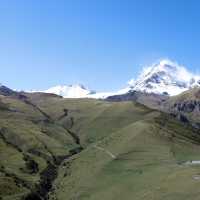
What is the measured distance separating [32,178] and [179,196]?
70.0 m

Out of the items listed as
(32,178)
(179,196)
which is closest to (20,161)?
(32,178)

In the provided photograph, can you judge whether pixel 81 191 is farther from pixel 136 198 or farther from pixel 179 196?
pixel 179 196

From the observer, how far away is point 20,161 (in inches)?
7549

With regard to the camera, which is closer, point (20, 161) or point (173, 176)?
point (173, 176)

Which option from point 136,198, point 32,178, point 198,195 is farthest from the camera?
point 32,178

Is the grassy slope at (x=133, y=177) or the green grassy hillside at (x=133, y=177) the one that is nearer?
the green grassy hillside at (x=133, y=177)

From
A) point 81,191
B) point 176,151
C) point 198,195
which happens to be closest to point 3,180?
point 81,191

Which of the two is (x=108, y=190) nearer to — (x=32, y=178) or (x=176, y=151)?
(x=32, y=178)

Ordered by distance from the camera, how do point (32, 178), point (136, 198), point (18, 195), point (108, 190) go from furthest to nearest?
point (32, 178)
point (108, 190)
point (18, 195)
point (136, 198)

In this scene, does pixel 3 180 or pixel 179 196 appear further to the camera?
pixel 3 180

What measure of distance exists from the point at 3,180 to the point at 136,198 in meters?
43.9

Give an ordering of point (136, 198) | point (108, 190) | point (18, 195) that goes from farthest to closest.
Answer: point (108, 190), point (18, 195), point (136, 198)

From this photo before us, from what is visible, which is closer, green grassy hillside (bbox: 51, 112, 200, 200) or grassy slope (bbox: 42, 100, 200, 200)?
green grassy hillside (bbox: 51, 112, 200, 200)

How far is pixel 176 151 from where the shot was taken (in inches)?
7849
